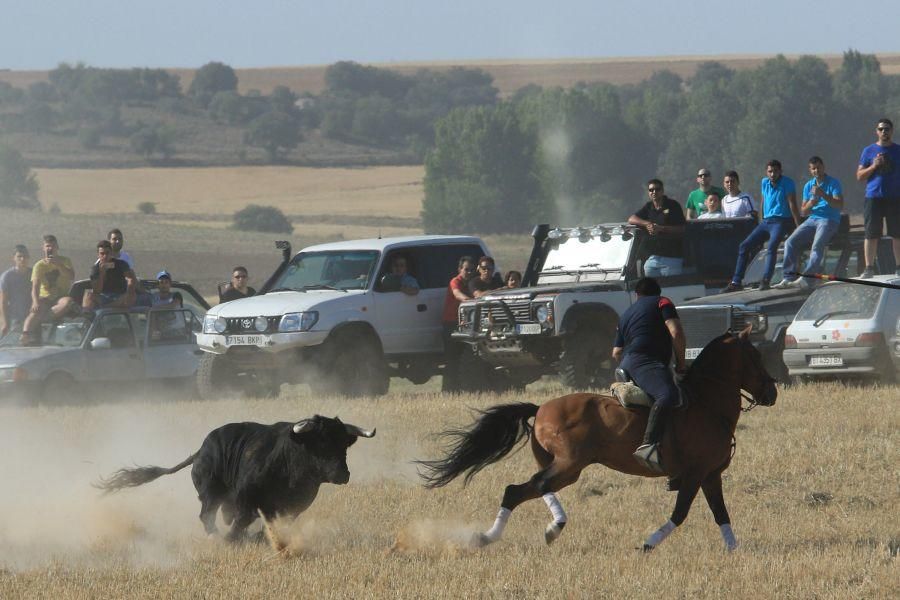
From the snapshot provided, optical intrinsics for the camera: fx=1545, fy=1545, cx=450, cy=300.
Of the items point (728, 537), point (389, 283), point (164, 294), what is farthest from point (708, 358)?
point (164, 294)

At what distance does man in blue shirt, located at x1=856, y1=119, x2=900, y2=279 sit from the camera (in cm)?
1789

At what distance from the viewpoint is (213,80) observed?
164125 millimetres

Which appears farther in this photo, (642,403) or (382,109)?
(382,109)

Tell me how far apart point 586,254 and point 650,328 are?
9.42 metres

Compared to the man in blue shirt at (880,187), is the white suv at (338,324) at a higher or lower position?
lower

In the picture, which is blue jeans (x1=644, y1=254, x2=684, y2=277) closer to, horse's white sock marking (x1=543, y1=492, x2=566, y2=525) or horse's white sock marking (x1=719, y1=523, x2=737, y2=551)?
horse's white sock marking (x1=719, y1=523, x2=737, y2=551)

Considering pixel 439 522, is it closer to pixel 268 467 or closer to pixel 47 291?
pixel 268 467

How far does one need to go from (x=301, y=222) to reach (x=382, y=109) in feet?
186

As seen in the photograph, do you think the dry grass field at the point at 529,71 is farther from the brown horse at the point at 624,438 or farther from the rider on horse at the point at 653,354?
the rider on horse at the point at 653,354

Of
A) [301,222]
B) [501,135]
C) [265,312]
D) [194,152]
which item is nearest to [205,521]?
[265,312]

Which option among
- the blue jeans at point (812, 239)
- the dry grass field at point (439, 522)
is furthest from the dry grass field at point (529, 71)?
the dry grass field at point (439, 522)

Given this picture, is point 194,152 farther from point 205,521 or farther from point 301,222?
point 205,521

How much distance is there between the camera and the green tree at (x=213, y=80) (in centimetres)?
16307

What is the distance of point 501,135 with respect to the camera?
106 m
